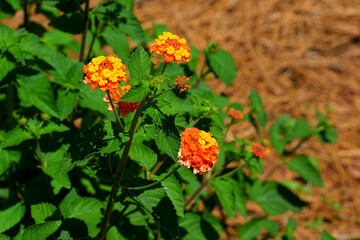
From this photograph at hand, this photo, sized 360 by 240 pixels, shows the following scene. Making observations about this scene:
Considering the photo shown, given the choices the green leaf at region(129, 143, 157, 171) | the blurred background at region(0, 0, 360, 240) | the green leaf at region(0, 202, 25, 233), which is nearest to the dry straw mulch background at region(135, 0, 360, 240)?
the blurred background at region(0, 0, 360, 240)

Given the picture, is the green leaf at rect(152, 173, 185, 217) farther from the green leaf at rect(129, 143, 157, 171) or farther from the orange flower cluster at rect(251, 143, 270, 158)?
the orange flower cluster at rect(251, 143, 270, 158)

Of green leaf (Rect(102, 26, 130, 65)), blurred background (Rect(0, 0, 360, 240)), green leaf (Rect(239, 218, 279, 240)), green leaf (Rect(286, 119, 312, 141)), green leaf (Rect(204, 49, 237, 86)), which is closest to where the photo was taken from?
green leaf (Rect(102, 26, 130, 65))

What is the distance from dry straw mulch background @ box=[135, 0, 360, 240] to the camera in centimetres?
458

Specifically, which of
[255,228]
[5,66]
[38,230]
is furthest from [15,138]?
[255,228]

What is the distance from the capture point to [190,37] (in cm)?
543

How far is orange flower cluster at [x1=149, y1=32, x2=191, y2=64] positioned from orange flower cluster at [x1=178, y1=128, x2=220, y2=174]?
0.38 meters

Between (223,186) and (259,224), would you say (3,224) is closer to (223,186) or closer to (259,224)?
(223,186)

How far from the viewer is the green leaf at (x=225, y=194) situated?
243 cm

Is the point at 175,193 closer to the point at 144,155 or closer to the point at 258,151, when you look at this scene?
the point at 144,155

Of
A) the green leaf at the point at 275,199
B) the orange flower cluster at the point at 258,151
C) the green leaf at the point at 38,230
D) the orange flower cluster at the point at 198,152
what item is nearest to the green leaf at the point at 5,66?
the green leaf at the point at 38,230

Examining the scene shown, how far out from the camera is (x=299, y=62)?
5.37 meters

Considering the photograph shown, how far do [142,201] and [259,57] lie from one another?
3.96 metres

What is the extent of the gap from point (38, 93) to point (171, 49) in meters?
1.24

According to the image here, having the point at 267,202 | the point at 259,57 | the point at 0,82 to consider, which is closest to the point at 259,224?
the point at 267,202
